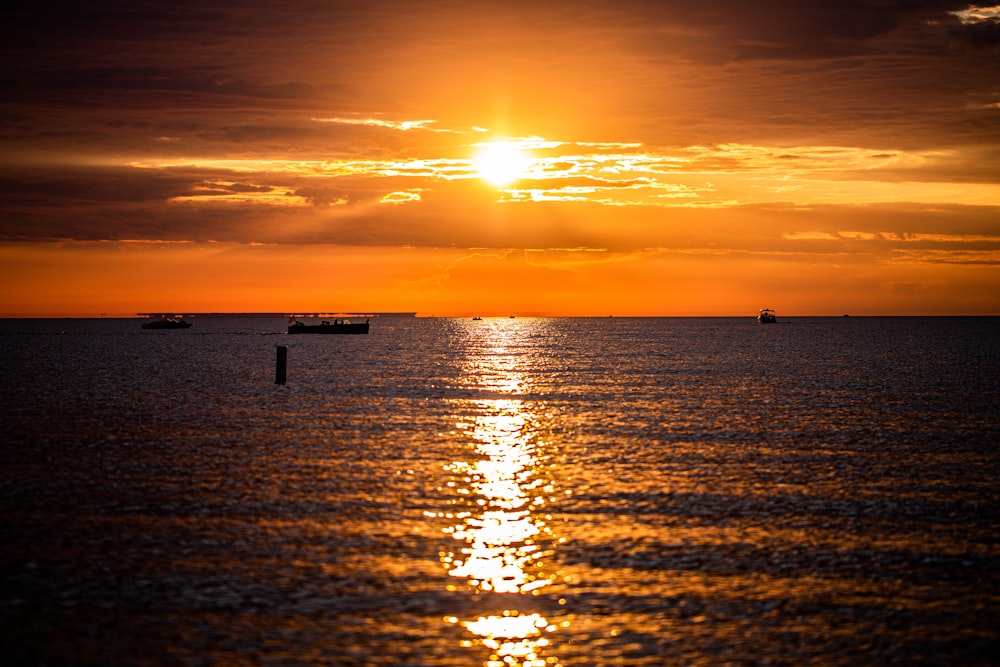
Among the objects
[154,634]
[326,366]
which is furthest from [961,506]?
[326,366]

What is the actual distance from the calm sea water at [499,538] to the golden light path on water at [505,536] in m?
0.10

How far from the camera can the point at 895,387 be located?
3145 inches

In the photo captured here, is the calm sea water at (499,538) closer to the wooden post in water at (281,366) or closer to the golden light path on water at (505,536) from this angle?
the golden light path on water at (505,536)

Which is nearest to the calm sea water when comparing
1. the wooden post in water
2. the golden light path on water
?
the golden light path on water

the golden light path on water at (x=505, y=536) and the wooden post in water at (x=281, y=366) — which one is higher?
the wooden post in water at (x=281, y=366)

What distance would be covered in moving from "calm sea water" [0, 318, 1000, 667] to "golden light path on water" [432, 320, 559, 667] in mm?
99

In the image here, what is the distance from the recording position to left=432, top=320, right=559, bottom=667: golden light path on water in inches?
694

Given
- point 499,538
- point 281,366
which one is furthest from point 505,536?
point 281,366

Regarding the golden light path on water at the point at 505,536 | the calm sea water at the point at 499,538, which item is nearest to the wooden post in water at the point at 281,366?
the calm sea water at the point at 499,538

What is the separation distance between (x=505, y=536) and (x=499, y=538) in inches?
12.8

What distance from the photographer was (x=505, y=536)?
84.9 ft

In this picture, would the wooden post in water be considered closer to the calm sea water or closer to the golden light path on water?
the calm sea water

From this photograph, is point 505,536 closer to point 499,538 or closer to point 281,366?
point 499,538

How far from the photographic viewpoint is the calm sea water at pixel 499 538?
57.5 feet
